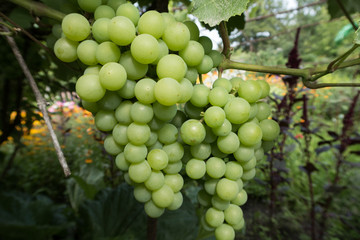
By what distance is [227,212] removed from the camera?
0.51m

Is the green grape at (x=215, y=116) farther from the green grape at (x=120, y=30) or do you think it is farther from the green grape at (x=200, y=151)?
the green grape at (x=120, y=30)

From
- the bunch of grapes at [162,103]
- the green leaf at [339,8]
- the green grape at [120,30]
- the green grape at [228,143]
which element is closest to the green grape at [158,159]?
the bunch of grapes at [162,103]

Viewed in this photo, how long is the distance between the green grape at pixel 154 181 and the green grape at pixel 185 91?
162 millimetres

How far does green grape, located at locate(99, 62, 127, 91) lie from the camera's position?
354 mm

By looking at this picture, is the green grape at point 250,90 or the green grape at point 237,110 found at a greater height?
the green grape at point 250,90

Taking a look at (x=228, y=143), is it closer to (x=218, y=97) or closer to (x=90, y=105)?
(x=218, y=97)

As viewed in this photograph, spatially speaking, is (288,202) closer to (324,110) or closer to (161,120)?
(161,120)

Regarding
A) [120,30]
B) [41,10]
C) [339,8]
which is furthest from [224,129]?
[339,8]

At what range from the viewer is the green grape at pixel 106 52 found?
14.8 inches

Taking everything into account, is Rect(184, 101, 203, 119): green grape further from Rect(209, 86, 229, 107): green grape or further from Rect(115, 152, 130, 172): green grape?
Rect(115, 152, 130, 172): green grape

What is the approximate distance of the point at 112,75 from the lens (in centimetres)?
35

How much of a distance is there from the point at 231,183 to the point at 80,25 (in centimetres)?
41

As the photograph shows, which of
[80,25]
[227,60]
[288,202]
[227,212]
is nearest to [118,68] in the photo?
[80,25]

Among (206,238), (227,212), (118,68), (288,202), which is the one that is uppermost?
(118,68)
